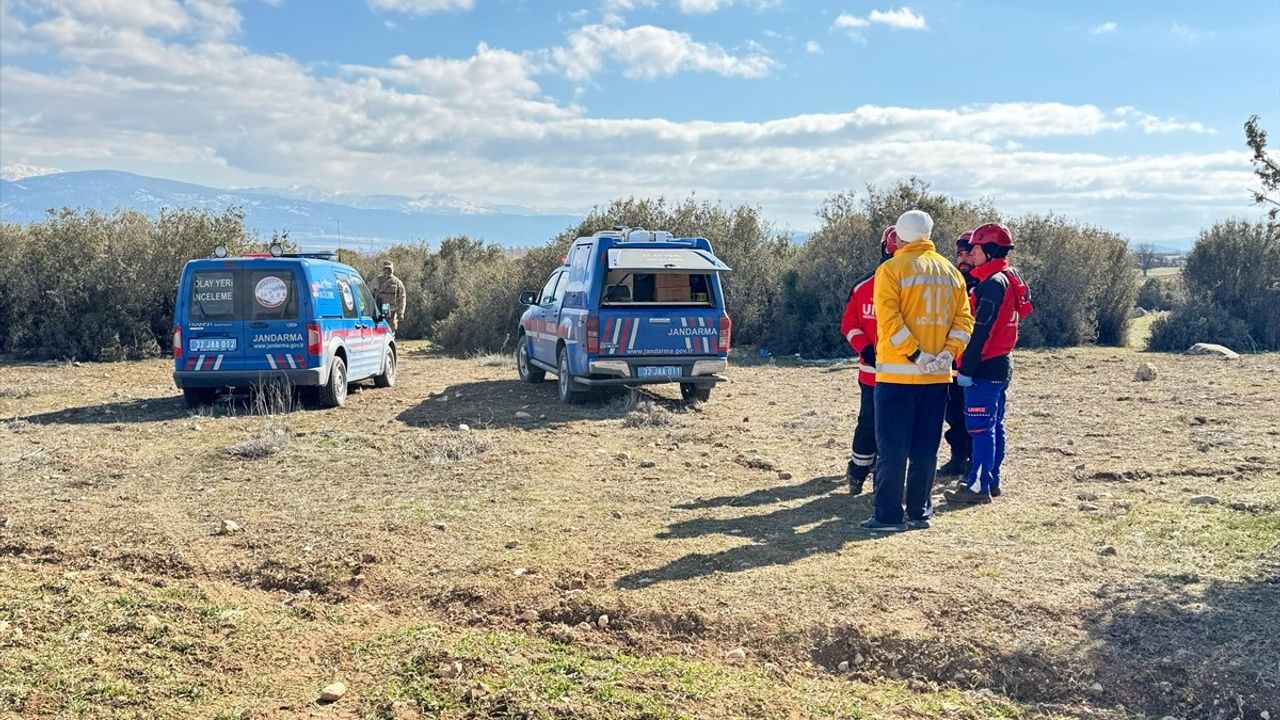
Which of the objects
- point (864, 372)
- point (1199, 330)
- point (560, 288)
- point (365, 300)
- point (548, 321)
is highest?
point (560, 288)

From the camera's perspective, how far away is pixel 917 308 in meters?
5.83

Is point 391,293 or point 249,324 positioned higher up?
point 391,293

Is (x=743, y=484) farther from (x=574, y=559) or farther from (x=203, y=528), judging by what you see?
(x=203, y=528)

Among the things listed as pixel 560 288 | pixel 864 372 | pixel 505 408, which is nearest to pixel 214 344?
pixel 505 408

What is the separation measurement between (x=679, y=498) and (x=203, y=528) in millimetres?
3273

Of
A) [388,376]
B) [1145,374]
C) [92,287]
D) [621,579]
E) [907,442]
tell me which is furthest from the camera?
[92,287]

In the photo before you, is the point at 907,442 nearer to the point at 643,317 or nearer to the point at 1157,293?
the point at 643,317

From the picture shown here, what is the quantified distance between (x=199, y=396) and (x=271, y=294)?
1797 mm

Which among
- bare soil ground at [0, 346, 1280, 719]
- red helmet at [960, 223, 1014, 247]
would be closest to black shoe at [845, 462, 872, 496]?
bare soil ground at [0, 346, 1280, 719]

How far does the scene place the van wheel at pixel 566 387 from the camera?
466 inches

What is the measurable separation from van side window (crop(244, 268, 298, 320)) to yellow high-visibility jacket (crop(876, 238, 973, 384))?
7751mm

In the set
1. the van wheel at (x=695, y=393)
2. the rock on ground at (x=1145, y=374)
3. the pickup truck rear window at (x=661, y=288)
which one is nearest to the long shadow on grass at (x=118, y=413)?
the pickup truck rear window at (x=661, y=288)

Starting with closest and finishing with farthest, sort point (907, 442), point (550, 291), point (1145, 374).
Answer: point (907, 442)
point (550, 291)
point (1145, 374)

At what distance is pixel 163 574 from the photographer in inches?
214
